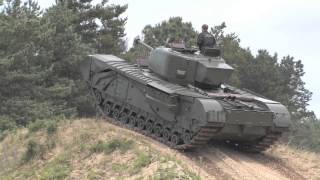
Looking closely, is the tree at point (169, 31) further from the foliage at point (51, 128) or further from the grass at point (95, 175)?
the grass at point (95, 175)

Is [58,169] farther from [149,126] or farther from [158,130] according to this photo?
[149,126]

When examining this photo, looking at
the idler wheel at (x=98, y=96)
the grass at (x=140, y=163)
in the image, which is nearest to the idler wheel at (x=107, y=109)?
the idler wheel at (x=98, y=96)

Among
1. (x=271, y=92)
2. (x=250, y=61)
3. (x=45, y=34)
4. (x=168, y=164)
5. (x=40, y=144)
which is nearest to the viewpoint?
(x=168, y=164)

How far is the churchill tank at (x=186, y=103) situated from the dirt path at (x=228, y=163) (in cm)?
34

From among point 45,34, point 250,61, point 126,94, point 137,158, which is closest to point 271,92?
point 250,61

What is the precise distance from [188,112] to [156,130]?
1.86 meters

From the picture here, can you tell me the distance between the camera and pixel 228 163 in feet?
57.0

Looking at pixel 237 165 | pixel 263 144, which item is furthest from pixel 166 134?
pixel 263 144

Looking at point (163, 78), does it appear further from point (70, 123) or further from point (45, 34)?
point (45, 34)

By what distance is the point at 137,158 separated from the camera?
15.9 meters

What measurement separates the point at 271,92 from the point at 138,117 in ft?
134

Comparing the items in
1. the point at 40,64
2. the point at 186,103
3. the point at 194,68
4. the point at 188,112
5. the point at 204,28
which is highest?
the point at 204,28

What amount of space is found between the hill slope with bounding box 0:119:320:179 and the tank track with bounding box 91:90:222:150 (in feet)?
1.03

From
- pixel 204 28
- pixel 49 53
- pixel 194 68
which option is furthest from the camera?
pixel 49 53
